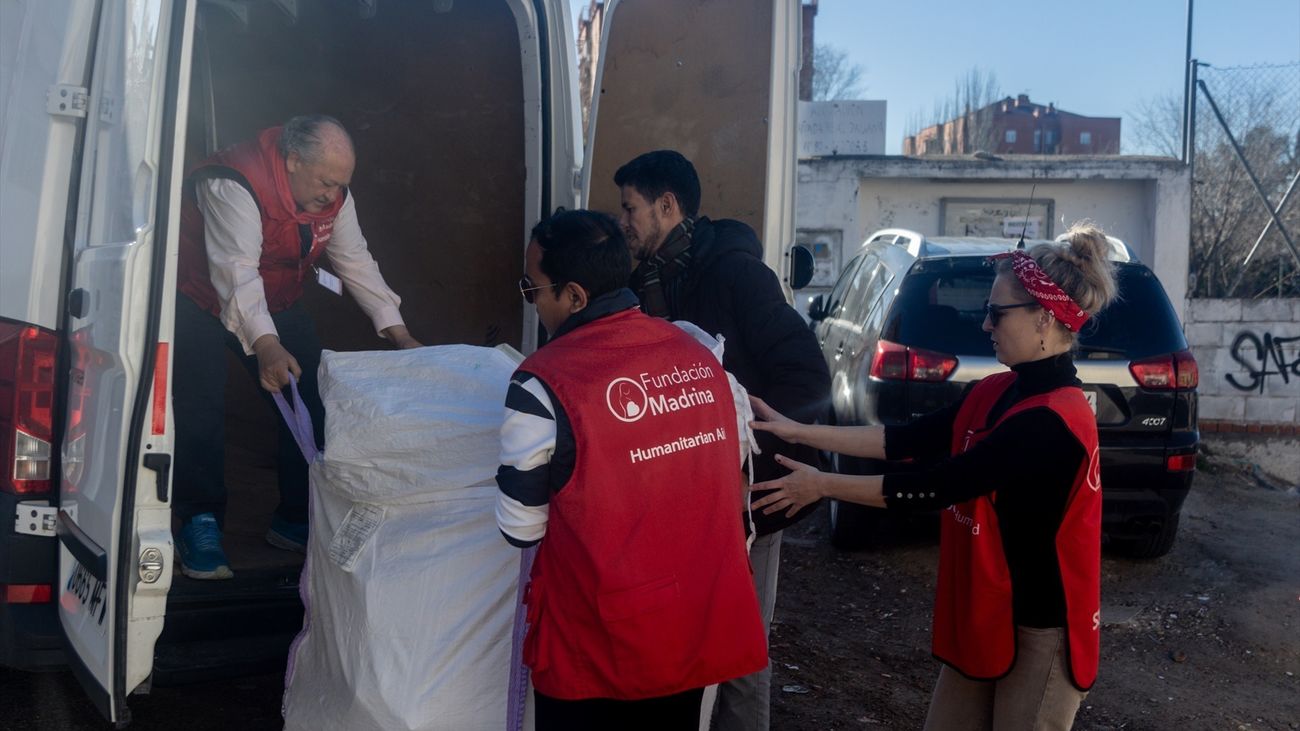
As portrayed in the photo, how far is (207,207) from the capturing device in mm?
3600

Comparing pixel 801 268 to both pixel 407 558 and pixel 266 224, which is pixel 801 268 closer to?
pixel 266 224

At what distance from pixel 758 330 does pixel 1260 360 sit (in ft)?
27.8

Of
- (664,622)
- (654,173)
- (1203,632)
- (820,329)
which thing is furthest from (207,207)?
(820,329)

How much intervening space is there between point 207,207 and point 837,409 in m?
4.07

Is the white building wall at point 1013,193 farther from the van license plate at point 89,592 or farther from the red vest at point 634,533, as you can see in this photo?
the red vest at point 634,533

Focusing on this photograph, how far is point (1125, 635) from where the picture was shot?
5449mm

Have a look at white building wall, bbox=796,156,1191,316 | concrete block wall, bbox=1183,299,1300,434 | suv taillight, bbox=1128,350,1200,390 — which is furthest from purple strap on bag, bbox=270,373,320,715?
white building wall, bbox=796,156,1191,316

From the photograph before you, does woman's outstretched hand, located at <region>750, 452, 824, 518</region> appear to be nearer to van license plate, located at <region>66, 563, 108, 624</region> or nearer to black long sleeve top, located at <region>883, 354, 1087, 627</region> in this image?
black long sleeve top, located at <region>883, 354, 1087, 627</region>

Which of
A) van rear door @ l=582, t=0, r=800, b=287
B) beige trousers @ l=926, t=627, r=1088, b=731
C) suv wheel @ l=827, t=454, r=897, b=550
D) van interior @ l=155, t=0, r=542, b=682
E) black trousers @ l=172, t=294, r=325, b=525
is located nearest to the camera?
beige trousers @ l=926, t=627, r=1088, b=731

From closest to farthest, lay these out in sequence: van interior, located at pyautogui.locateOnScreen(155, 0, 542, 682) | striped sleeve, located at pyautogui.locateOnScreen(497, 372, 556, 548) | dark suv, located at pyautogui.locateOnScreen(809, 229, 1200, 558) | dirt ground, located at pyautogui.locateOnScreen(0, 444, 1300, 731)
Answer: striped sleeve, located at pyautogui.locateOnScreen(497, 372, 556, 548)
dirt ground, located at pyautogui.locateOnScreen(0, 444, 1300, 731)
van interior, located at pyautogui.locateOnScreen(155, 0, 542, 682)
dark suv, located at pyautogui.locateOnScreen(809, 229, 1200, 558)

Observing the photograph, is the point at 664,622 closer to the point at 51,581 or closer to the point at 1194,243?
the point at 51,581

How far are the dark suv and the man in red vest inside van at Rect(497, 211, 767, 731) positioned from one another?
3653 millimetres

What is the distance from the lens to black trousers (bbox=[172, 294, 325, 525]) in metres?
3.62

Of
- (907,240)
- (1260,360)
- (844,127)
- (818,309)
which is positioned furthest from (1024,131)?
(907,240)
